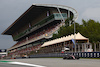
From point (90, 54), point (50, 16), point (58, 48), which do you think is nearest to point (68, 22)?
point (50, 16)

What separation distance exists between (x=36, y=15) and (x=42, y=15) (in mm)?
2988

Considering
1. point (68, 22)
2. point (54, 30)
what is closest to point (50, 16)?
point (54, 30)

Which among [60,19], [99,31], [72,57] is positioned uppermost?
[60,19]

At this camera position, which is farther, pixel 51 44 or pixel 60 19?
pixel 60 19

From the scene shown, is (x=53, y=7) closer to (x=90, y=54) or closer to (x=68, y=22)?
(x=68, y=22)

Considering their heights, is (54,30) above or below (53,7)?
below

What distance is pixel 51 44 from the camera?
180ft

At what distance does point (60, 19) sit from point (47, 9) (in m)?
6.85

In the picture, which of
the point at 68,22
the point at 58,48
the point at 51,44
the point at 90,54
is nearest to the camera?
the point at 90,54

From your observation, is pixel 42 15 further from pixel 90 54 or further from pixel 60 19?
pixel 90 54

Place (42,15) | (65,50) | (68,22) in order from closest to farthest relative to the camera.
Answer: (65,50) < (68,22) < (42,15)

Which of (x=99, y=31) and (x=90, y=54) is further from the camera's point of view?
(x=99, y=31)

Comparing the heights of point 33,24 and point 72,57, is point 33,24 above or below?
above

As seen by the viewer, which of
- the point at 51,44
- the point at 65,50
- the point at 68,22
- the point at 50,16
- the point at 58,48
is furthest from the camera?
the point at 50,16
